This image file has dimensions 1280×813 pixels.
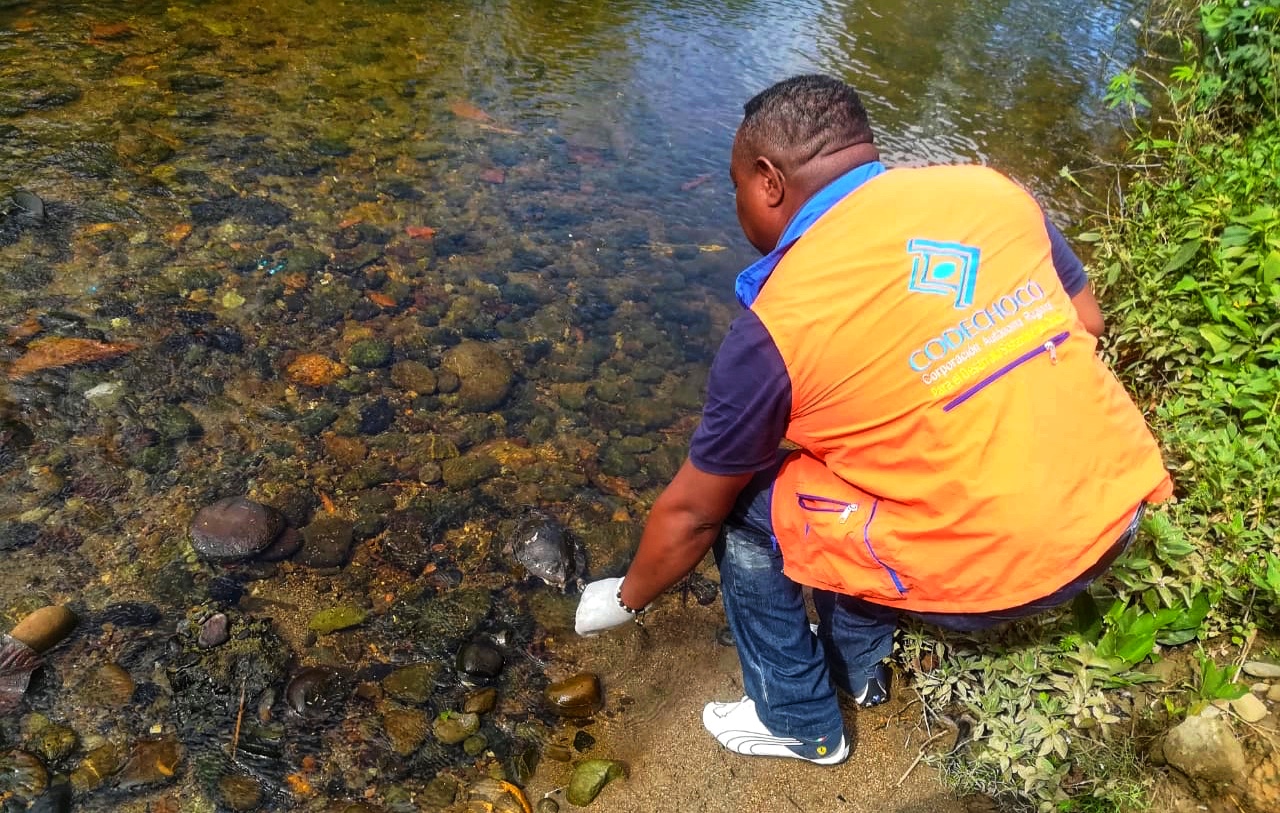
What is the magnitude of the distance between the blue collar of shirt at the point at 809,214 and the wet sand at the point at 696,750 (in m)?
1.37

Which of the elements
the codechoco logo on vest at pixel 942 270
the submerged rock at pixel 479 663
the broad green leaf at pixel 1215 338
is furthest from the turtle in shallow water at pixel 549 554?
the broad green leaf at pixel 1215 338

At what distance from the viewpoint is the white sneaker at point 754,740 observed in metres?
2.24

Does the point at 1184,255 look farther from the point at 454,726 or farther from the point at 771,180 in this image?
the point at 454,726

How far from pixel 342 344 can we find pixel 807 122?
2743 mm

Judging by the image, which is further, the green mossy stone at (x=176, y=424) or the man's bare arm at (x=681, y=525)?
the green mossy stone at (x=176, y=424)

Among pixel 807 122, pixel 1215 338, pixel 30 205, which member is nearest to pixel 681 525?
pixel 807 122

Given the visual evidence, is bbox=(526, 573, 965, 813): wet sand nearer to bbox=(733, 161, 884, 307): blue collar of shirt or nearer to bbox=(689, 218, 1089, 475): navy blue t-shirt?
bbox=(689, 218, 1089, 475): navy blue t-shirt

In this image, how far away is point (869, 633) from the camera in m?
2.28

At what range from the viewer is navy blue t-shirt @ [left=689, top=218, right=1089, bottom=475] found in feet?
5.36

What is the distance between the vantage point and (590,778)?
7.32 ft

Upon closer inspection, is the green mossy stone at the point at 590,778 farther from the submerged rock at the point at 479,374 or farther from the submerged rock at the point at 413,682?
the submerged rock at the point at 479,374

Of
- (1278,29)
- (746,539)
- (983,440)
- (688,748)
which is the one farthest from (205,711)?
(1278,29)

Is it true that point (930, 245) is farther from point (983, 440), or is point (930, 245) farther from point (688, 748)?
point (688, 748)

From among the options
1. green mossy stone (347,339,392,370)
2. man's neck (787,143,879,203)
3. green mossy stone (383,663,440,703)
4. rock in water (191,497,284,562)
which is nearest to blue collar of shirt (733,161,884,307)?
man's neck (787,143,879,203)
